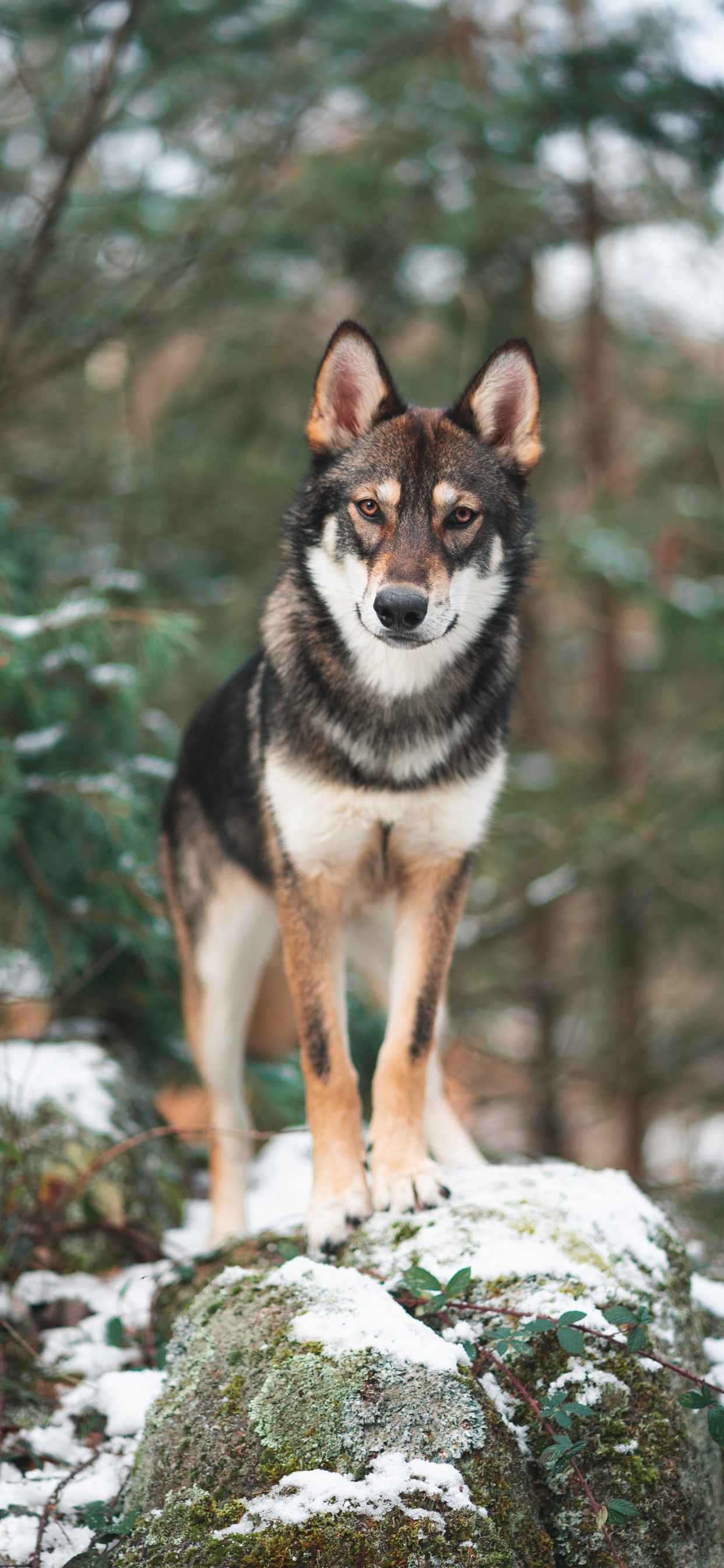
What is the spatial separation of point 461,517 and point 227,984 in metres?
1.96

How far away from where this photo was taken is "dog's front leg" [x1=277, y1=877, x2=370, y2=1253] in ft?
9.86

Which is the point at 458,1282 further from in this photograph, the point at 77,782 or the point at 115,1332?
the point at 77,782

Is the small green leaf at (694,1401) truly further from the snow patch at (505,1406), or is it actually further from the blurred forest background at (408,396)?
the blurred forest background at (408,396)

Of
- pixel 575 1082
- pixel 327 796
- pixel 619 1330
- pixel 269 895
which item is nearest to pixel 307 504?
pixel 327 796

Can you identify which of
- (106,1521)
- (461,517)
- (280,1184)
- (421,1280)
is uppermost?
(461,517)

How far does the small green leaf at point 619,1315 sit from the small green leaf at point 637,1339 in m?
0.02

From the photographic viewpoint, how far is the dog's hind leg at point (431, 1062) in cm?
379

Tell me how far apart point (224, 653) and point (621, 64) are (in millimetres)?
4070

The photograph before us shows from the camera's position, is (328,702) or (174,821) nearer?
(328,702)

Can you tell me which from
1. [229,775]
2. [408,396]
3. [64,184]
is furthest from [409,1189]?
[408,396]

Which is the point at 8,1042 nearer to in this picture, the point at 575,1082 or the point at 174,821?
the point at 174,821

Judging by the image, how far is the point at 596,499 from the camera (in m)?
7.35

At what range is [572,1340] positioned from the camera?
223 cm

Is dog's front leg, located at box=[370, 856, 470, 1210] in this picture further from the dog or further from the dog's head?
the dog's head
